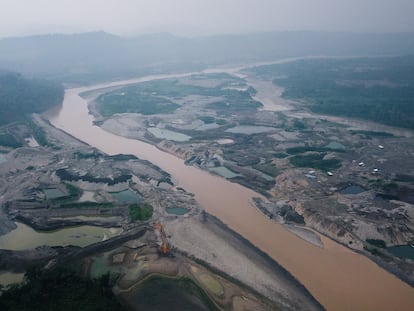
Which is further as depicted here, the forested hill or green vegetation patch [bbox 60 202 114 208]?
the forested hill

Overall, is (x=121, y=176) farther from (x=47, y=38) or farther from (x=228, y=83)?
(x=47, y=38)

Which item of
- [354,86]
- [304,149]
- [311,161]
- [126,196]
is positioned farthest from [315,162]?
[354,86]

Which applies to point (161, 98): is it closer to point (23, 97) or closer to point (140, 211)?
point (23, 97)

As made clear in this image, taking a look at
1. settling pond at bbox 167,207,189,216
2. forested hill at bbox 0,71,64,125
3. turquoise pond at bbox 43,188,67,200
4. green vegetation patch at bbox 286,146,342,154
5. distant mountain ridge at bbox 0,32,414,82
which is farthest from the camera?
distant mountain ridge at bbox 0,32,414,82

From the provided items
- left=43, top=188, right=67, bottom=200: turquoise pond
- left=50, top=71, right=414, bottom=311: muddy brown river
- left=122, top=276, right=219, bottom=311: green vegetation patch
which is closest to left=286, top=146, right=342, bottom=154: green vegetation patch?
left=50, top=71, right=414, bottom=311: muddy brown river

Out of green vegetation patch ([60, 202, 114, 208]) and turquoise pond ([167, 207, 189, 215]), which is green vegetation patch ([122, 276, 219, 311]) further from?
green vegetation patch ([60, 202, 114, 208])

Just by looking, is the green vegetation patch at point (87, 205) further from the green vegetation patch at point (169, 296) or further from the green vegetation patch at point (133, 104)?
the green vegetation patch at point (133, 104)
